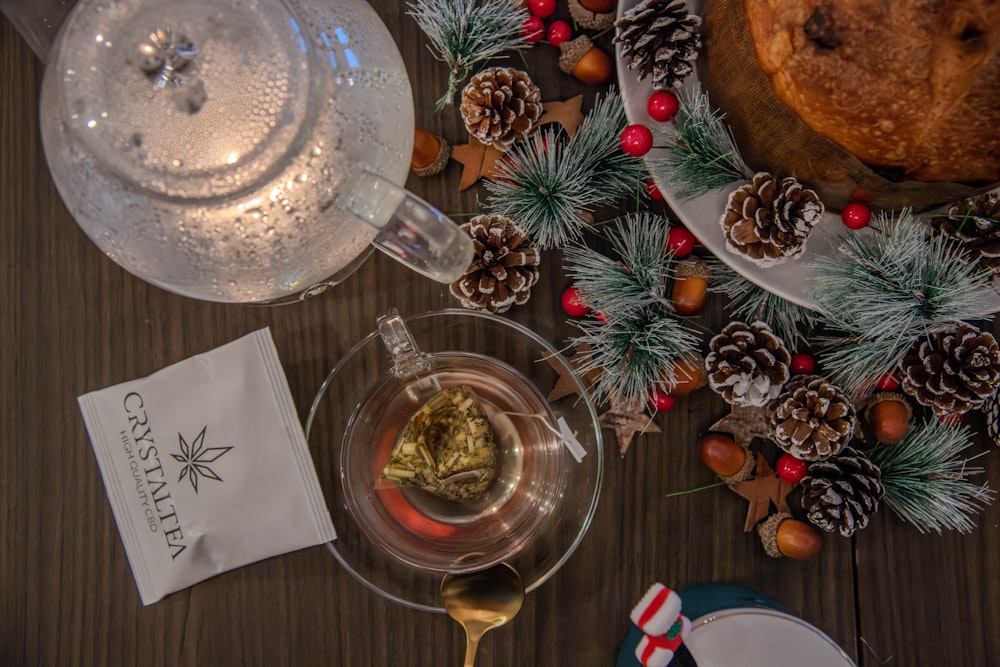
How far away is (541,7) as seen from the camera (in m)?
0.72

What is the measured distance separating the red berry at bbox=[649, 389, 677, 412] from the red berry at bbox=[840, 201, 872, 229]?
0.80 feet

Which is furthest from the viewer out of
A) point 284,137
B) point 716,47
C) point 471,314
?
point 471,314

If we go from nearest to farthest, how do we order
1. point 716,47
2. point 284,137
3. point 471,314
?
point 284,137
point 716,47
point 471,314

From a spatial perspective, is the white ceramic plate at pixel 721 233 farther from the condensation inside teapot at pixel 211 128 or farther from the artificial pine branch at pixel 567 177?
the condensation inside teapot at pixel 211 128

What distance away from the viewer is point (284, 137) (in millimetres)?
448

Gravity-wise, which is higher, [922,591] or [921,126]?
[921,126]

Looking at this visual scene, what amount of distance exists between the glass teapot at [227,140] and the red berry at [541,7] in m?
0.28

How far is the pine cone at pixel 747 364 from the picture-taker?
687 millimetres

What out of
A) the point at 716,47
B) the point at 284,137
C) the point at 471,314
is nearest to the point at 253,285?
the point at 284,137

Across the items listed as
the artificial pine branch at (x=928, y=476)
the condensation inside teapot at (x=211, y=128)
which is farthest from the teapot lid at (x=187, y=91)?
the artificial pine branch at (x=928, y=476)

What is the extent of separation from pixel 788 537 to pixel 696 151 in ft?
1.36

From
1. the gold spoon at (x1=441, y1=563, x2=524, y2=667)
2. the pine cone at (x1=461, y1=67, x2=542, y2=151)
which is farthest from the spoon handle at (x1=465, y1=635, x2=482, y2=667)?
the pine cone at (x1=461, y1=67, x2=542, y2=151)

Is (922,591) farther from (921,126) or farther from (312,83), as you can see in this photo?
(312,83)

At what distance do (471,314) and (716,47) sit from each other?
0.34 meters
